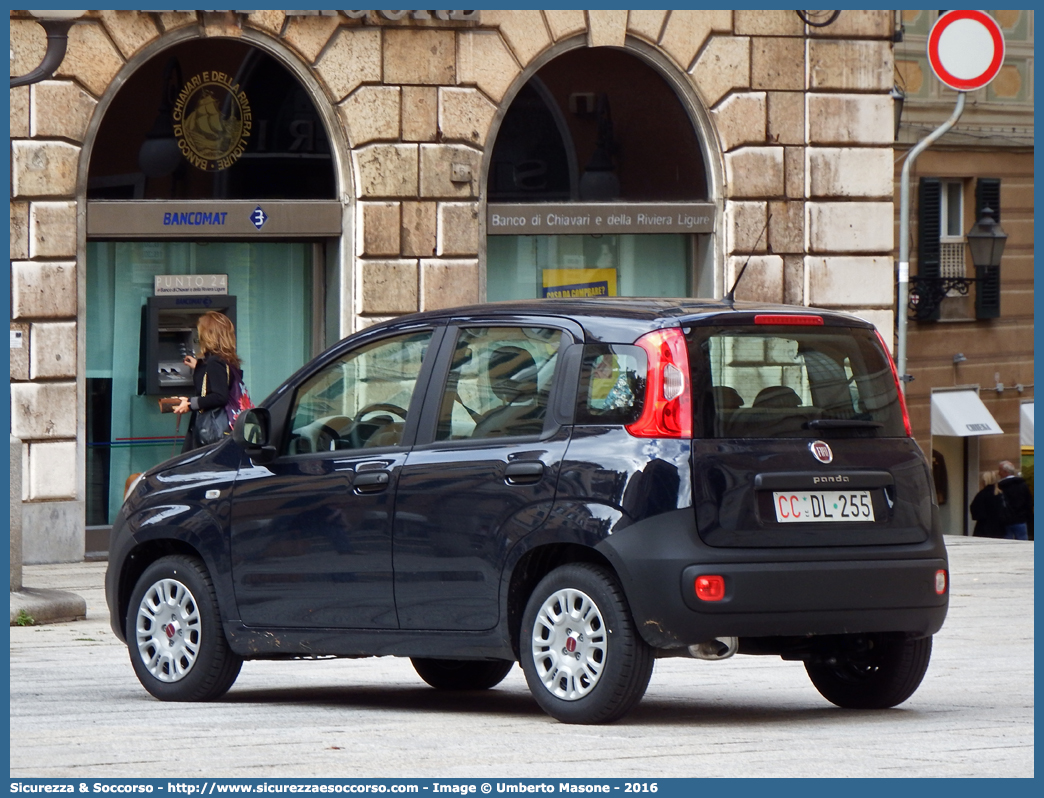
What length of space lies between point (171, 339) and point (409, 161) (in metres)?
2.37

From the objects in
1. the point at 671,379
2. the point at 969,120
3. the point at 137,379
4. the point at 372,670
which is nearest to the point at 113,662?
the point at 372,670

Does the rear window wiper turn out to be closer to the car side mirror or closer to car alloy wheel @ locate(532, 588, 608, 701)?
car alloy wheel @ locate(532, 588, 608, 701)

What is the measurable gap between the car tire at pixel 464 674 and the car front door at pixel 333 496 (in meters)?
1.05

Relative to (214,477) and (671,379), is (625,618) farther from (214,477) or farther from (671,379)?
(214,477)

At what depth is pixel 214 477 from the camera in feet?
28.7

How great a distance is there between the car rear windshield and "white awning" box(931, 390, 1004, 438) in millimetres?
23389

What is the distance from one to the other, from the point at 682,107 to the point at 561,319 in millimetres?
10373

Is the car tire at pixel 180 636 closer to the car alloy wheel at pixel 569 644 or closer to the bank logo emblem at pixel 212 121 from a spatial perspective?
the car alloy wheel at pixel 569 644

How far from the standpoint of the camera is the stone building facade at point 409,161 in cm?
1559

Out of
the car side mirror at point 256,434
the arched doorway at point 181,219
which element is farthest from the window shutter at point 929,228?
the car side mirror at point 256,434

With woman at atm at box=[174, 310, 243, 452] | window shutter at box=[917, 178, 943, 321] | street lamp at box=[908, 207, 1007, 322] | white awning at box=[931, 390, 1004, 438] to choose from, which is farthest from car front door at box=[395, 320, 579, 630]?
white awning at box=[931, 390, 1004, 438]

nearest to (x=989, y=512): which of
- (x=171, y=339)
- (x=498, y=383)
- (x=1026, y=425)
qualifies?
(x=1026, y=425)

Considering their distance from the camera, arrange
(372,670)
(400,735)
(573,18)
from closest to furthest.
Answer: (400,735) < (372,670) < (573,18)

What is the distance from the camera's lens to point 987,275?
104 feet
